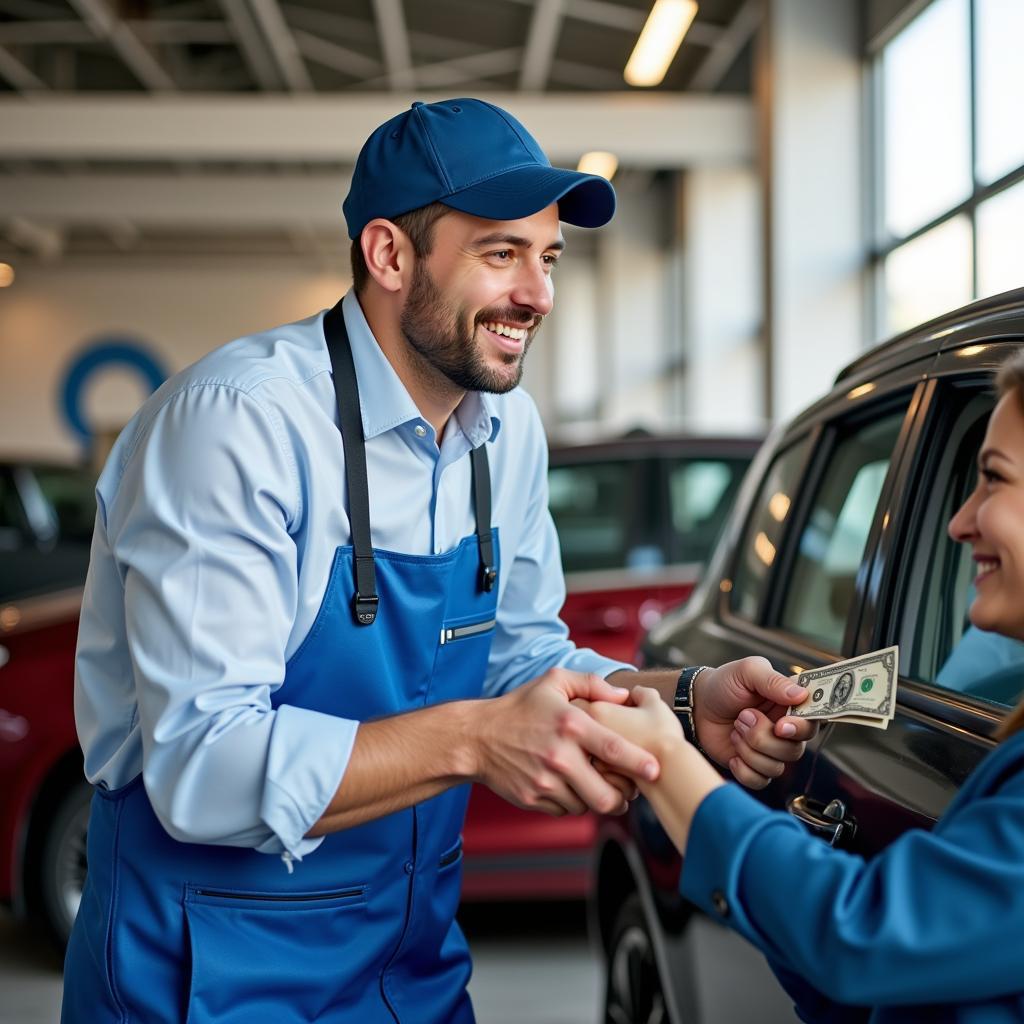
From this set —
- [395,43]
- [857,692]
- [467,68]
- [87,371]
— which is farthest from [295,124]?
[87,371]

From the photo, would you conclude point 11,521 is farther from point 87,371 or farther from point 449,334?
point 87,371

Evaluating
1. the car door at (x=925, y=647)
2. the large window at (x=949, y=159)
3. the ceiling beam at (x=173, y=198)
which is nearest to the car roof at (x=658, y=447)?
the large window at (x=949, y=159)

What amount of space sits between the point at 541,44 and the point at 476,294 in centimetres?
899

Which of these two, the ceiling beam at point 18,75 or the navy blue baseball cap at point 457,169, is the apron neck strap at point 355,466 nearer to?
the navy blue baseball cap at point 457,169

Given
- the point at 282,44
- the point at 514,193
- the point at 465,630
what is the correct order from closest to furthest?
1. the point at 514,193
2. the point at 465,630
3. the point at 282,44

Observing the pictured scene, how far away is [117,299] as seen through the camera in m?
18.9

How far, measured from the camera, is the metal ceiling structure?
8.85 m

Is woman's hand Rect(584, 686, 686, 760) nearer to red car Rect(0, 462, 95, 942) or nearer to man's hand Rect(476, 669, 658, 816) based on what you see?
man's hand Rect(476, 669, 658, 816)

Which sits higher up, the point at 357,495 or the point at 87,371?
the point at 87,371

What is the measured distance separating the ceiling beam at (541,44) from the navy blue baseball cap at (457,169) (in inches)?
313

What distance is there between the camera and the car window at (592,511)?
4.40 m

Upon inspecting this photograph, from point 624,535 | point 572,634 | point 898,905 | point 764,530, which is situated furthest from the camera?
point 624,535

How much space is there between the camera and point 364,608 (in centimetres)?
161

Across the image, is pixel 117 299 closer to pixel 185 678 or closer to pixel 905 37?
pixel 905 37
